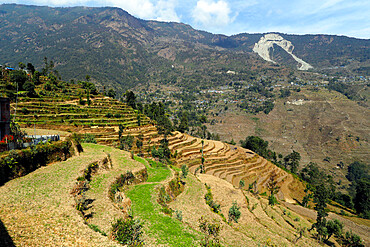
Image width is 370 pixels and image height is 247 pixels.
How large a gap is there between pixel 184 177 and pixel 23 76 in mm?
67263

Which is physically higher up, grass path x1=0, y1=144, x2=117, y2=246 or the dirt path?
grass path x1=0, y1=144, x2=117, y2=246

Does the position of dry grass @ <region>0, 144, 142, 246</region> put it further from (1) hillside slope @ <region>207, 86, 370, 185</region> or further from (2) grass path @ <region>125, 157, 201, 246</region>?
(1) hillside slope @ <region>207, 86, 370, 185</region>

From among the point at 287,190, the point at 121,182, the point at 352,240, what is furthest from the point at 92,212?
the point at 287,190

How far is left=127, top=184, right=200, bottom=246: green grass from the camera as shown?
583 inches

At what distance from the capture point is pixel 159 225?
647 inches

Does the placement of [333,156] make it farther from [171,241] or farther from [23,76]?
[23,76]

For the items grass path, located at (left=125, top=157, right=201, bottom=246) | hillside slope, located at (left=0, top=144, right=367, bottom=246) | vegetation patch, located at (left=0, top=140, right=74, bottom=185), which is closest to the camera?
hillside slope, located at (left=0, top=144, right=367, bottom=246)

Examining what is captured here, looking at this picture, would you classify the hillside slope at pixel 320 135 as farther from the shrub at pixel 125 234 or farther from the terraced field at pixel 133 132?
the shrub at pixel 125 234

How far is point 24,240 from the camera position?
9.46m

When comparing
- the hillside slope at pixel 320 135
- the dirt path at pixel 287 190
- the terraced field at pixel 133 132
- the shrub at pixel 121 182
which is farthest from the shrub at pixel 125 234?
the hillside slope at pixel 320 135

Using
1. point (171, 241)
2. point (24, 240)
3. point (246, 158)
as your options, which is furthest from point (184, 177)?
point (246, 158)

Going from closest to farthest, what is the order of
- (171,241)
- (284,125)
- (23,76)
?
(171,241) → (23,76) → (284,125)

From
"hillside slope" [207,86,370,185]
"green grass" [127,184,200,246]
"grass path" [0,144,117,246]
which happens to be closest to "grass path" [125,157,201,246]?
"green grass" [127,184,200,246]

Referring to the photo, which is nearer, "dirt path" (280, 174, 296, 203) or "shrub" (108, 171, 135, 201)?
"shrub" (108, 171, 135, 201)
